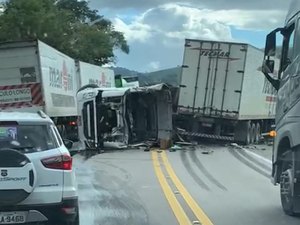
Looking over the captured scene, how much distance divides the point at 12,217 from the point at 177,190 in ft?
19.0

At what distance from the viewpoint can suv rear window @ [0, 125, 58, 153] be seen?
23.6ft

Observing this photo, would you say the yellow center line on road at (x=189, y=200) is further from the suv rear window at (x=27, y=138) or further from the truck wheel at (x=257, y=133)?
the truck wheel at (x=257, y=133)

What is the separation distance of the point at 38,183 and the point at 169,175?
8.24 meters

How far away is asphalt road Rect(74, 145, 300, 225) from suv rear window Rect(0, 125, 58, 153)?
6.22ft

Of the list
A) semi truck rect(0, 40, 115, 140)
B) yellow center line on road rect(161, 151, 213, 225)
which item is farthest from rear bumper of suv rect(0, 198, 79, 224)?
semi truck rect(0, 40, 115, 140)

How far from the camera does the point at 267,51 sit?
9.59 meters

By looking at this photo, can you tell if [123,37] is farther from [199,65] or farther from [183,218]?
[183,218]

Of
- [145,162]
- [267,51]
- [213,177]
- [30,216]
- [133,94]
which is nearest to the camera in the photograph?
[30,216]

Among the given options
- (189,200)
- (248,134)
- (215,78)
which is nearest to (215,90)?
(215,78)

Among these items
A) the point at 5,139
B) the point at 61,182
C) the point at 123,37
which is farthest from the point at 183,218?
the point at 123,37

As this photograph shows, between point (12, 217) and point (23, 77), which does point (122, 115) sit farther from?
point (12, 217)

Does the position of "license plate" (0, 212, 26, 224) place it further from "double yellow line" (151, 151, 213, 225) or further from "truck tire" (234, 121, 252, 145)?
"truck tire" (234, 121, 252, 145)

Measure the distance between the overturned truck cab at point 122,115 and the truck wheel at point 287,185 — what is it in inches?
488

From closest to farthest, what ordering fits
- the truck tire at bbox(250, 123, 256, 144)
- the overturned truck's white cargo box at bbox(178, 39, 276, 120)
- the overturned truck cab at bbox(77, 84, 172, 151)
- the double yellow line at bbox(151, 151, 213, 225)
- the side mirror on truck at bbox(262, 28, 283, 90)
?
the double yellow line at bbox(151, 151, 213, 225) < the side mirror on truck at bbox(262, 28, 283, 90) < the overturned truck cab at bbox(77, 84, 172, 151) < the overturned truck's white cargo box at bbox(178, 39, 276, 120) < the truck tire at bbox(250, 123, 256, 144)
